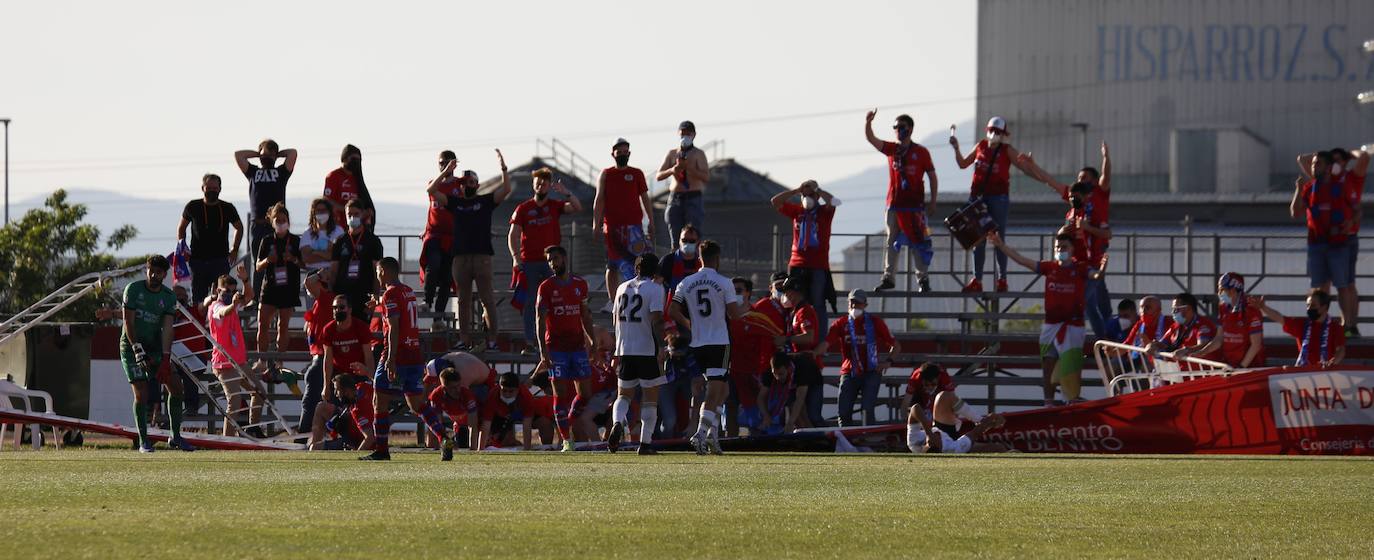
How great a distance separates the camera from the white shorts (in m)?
16.3

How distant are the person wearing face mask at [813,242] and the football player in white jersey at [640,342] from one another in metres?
3.86

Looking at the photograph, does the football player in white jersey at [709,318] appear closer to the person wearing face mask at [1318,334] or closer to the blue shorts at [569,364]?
the blue shorts at [569,364]

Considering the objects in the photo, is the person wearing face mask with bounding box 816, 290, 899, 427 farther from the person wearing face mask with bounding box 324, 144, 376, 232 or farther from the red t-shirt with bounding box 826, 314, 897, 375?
the person wearing face mask with bounding box 324, 144, 376, 232

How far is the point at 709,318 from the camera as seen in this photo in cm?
1504

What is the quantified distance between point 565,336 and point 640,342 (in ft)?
5.94

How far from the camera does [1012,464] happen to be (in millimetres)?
13484

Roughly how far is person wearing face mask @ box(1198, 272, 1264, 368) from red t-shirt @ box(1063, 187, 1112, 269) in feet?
5.63

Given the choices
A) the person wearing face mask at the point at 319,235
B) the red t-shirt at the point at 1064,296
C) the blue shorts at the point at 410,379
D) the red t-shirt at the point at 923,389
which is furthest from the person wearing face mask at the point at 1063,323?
the person wearing face mask at the point at 319,235

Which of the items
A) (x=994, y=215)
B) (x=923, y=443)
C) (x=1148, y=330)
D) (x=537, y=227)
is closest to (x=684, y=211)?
(x=537, y=227)

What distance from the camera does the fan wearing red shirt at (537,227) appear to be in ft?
63.3

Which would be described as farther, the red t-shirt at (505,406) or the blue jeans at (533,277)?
the blue jeans at (533,277)

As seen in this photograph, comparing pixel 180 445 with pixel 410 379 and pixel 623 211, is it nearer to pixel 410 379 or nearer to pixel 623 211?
pixel 410 379

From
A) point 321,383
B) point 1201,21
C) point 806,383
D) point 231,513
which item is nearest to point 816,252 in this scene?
point 806,383

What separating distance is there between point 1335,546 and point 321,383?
11699 millimetres
